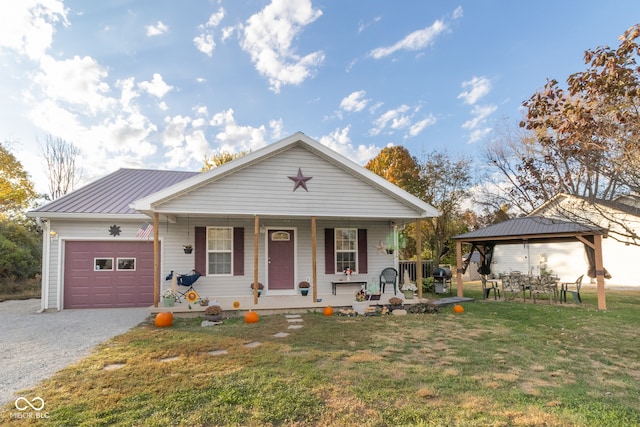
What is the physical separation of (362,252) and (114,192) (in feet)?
27.4

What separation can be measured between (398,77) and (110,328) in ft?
42.0

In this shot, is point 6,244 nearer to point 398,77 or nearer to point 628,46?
point 398,77

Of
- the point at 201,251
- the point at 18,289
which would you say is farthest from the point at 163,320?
the point at 18,289

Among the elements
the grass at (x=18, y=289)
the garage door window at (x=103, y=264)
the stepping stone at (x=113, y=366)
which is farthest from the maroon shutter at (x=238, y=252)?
the grass at (x=18, y=289)

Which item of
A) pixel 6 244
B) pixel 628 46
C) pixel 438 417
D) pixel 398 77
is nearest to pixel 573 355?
pixel 438 417

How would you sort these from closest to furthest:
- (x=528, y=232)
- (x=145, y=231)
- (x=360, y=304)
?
(x=360, y=304) < (x=145, y=231) < (x=528, y=232)

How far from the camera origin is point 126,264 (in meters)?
9.78

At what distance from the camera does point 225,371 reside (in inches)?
162

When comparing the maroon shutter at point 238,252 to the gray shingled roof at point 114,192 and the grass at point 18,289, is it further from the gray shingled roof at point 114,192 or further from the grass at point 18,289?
the grass at point 18,289

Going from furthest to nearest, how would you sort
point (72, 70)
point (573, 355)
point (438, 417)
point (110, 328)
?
point (72, 70) < point (110, 328) < point (573, 355) < point (438, 417)

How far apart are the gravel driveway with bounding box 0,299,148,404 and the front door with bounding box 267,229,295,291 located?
11.8 ft

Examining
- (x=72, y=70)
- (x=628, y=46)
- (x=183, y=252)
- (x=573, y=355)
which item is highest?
(x=72, y=70)

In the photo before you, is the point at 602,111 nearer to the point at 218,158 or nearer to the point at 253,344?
the point at 253,344

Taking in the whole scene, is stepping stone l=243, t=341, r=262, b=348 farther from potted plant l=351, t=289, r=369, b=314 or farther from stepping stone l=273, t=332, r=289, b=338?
potted plant l=351, t=289, r=369, b=314
